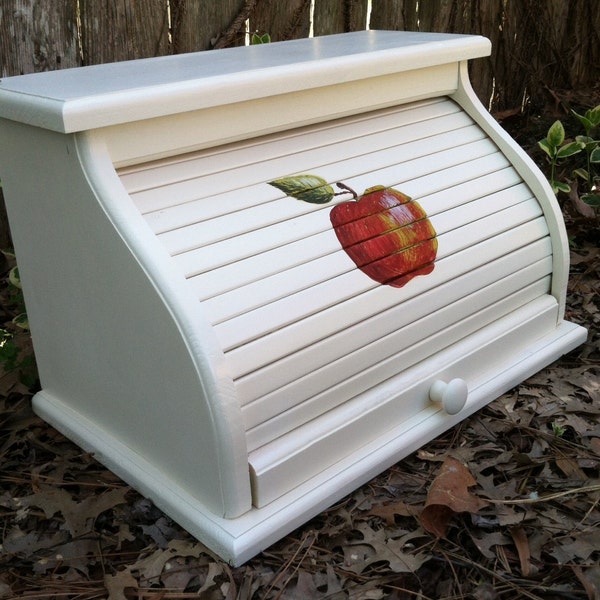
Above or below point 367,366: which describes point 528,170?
above

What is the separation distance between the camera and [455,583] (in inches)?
60.4

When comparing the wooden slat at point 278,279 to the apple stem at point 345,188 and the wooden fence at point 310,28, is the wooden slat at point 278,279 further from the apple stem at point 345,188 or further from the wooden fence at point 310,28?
the wooden fence at point 310,28

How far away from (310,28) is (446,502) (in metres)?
1.98

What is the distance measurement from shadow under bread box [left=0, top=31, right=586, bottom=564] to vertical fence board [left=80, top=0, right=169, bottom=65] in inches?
21.8

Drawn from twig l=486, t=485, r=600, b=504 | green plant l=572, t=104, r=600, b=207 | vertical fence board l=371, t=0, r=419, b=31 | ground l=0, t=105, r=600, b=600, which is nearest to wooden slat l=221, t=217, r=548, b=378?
ground l=0, t=105, r=600, b=600

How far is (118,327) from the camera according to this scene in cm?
160

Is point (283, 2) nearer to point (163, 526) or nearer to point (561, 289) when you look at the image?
point (561, 289)

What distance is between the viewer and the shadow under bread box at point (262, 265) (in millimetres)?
1489

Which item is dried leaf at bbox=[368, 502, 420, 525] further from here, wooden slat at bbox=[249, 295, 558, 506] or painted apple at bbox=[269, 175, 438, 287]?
painted apple at bbox=[269, 175, 438, 287]

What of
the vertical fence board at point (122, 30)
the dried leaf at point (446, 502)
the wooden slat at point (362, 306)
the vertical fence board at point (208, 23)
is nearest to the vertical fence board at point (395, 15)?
the vertical fence board at point (208, 23)

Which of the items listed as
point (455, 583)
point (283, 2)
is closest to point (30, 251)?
point (455, 583)

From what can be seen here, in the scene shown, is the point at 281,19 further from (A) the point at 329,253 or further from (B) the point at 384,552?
(B) the point at 384,552

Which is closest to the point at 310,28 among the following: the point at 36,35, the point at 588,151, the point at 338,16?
the point at 338,16

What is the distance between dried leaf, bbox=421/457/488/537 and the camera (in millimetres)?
1658
